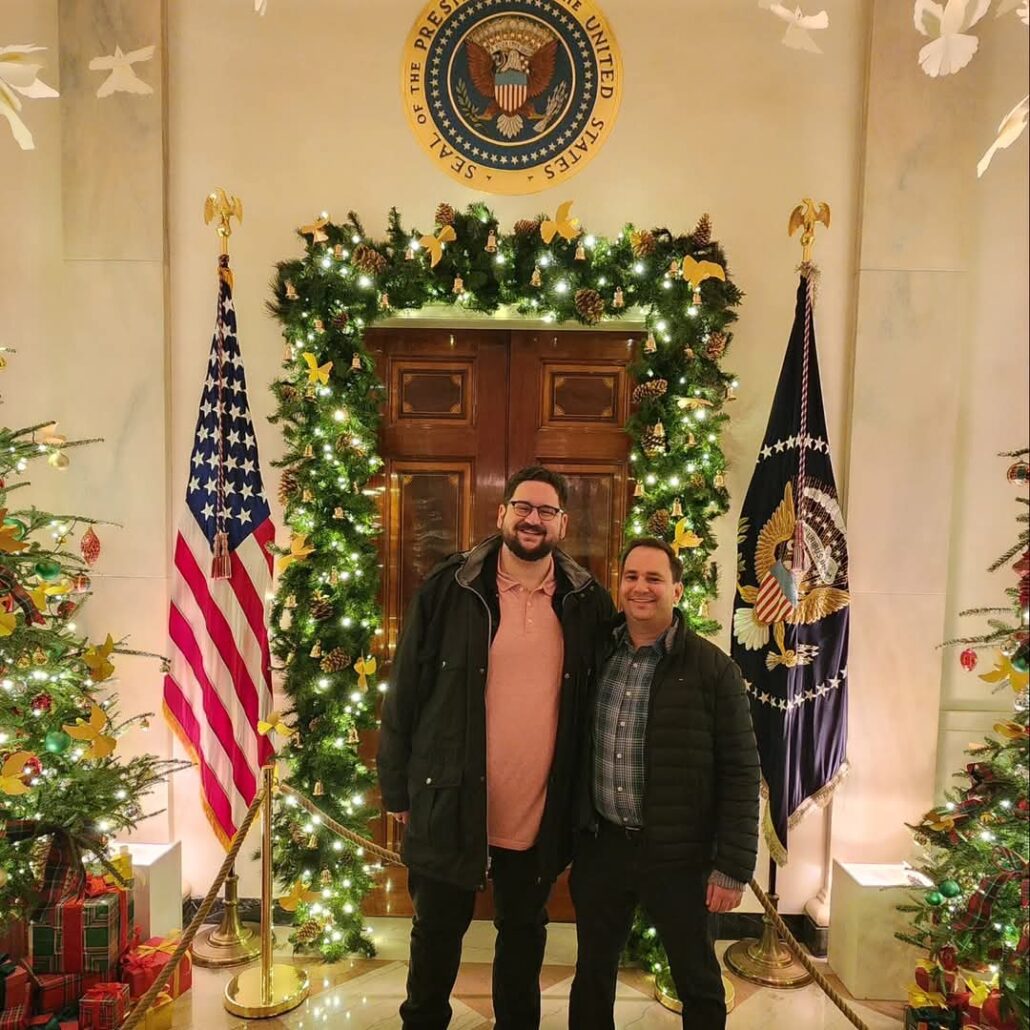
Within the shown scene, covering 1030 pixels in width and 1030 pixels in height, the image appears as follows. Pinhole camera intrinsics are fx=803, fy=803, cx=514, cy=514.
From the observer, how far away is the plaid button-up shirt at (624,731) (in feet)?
7.27

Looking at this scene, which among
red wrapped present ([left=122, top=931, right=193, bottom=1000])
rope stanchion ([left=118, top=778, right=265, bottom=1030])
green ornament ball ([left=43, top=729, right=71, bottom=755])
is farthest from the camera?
red wrapped present ([left=122, top=931, right=193, bottom=1000])

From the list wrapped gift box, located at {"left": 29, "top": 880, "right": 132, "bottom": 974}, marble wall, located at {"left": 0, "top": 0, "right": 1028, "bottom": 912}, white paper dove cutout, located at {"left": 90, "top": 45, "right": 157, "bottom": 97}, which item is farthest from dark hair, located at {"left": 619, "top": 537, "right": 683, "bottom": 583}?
white paper dove cutout, located at {"left": 90, "top": 45, "right": 157, "bottom": 97}

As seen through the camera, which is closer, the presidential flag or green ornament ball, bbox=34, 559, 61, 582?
green ornament ball, bbox=34, 559, 61, 582

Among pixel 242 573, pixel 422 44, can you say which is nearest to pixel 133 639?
pixel 242 573

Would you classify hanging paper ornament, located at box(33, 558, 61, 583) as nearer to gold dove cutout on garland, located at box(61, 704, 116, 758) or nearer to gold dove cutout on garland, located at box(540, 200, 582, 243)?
gold dove cutout on garland, located at box(61, 704, 116, 758)

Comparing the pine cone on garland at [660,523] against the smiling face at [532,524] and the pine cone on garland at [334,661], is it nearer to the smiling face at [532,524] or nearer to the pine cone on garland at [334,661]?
the smiling face at [532,524]

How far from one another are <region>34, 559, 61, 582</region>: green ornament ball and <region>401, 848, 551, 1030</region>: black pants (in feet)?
4.52

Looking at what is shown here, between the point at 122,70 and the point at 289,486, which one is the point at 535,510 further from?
the point at 122,70

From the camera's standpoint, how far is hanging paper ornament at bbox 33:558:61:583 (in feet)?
7.75

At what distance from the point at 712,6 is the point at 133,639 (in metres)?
3.48

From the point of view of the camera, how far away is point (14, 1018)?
2453 mm

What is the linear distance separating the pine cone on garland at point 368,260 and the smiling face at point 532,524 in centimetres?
120

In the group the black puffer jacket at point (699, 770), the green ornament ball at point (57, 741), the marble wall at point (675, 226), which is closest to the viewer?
the black puffer jacket at point (699, 770)

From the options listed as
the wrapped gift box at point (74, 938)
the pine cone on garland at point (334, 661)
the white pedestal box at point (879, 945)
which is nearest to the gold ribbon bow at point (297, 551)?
the pine cone on garland at point (334, 661)
